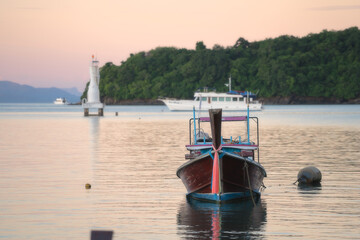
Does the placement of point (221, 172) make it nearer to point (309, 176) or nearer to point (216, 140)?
point (216, 140)

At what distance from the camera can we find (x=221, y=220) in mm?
19578

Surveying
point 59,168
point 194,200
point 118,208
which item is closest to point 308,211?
point 194,200

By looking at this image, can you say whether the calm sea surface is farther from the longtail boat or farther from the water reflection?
the longtail boat

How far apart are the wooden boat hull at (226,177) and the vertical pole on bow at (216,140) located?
0.54ft

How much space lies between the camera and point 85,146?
5166 centimetres

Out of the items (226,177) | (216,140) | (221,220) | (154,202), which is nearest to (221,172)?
(226,177)

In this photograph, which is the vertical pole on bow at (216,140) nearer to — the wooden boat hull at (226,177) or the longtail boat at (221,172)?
the longtail boat at (221,172)

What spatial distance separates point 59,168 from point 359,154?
64.0 ft

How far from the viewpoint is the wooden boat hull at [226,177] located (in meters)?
21.4

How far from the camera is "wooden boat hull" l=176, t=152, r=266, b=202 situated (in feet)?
70.2

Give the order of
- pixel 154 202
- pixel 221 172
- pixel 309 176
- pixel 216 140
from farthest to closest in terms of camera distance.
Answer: pixel 309 176 < pixel 154 202 < pixel 221 172 < pixel 216 140

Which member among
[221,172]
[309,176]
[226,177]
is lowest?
[309,176]

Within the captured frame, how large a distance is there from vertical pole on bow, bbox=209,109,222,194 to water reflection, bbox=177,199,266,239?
0.79 meters

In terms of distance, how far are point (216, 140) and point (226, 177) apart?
166 cm
